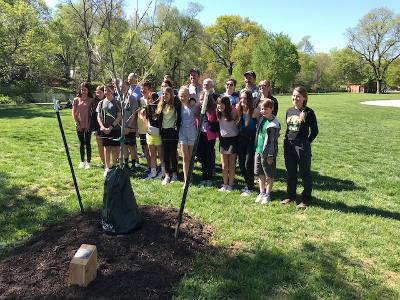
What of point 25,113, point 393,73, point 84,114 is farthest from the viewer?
point 393,73

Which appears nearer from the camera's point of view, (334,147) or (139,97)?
(139,97)

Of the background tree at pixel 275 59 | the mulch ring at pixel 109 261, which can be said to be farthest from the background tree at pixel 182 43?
the mulch ring at pixel 109 261

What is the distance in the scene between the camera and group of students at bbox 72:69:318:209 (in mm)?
6309

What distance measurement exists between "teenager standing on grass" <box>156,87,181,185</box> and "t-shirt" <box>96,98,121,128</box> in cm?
104

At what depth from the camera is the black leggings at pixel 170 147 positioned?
297 inches

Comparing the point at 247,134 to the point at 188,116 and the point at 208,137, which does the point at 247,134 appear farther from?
the point at 188,116

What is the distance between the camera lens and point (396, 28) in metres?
71.2

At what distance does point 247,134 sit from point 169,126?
153cm

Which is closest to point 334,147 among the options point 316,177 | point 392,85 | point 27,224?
point 316,177

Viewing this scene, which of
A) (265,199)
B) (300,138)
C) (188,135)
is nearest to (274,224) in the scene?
(265,199)

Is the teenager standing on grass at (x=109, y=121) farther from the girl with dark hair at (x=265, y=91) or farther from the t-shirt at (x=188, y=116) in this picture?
the girl with dark hair at (x=265, y=91)

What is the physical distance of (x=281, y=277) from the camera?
4.10 meters

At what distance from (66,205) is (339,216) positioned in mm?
4236

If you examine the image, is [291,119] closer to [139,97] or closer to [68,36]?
[139,97]
